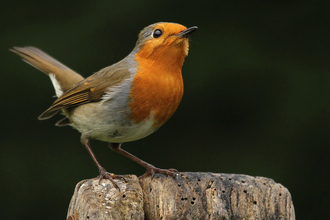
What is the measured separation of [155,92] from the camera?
3254 mm

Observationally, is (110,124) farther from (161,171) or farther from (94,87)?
(161,171)

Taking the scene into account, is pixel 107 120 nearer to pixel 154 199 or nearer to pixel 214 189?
pixel 154 199

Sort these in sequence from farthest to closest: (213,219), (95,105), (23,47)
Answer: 1. (23,47)
2. (95,105)
3. (213,219)

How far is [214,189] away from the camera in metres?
2.83

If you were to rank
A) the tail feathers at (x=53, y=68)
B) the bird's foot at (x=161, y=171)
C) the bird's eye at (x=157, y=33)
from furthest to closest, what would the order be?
the tail feathers at (x=53, y=68)
the bird's eye at (x=157, y=33)
the bird's foot at (x=161, y=171)

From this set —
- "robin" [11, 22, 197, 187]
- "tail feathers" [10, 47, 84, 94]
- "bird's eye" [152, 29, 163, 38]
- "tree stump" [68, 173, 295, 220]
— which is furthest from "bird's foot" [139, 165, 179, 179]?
"tail feathers" [10, 47, 84, 94]

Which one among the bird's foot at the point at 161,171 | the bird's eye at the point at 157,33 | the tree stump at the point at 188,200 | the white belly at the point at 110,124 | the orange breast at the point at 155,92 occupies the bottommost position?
the tree stump at the point at 188,200

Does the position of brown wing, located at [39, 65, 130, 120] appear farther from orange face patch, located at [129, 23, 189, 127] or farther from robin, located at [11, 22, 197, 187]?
orange face patch, located at [129, 23, 189, 127]

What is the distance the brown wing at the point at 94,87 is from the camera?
11.5ft

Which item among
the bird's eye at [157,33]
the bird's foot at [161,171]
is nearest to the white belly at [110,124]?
the bird's foot at [161,171]

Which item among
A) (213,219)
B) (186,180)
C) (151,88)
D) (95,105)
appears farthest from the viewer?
(95,105)

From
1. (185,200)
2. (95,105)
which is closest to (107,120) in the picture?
(95,105)

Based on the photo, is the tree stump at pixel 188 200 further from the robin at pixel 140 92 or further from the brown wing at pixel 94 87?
the brown wing at pixel 94 87

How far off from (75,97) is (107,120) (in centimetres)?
56
